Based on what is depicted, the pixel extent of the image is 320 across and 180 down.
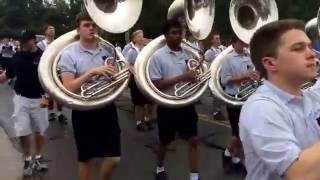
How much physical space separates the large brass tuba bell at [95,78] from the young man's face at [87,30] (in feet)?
0.27

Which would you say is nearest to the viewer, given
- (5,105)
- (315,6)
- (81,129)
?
(81,129)

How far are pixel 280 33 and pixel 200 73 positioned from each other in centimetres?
380

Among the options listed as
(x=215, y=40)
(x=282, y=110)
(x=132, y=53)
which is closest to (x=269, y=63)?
(x=282, y=110)

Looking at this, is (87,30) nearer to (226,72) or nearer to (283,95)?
(226,72)

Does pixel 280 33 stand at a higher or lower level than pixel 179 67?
higher

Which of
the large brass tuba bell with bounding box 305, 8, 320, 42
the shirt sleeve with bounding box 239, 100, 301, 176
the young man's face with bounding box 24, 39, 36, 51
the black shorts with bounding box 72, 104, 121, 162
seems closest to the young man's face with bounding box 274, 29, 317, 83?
the shirt sleeve with bounding box 239, 100, 301, 176

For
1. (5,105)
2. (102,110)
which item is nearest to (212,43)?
(5,105)

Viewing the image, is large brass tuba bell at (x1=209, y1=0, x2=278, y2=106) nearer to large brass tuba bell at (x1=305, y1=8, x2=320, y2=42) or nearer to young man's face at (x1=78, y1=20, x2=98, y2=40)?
large brass tuba bell at (x1=305, y1=8, x2=320, y2=42)

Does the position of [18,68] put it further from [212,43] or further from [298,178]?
[212,43]

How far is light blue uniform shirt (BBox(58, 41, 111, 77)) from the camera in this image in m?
4.73

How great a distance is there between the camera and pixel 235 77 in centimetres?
621

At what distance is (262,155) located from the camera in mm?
1922

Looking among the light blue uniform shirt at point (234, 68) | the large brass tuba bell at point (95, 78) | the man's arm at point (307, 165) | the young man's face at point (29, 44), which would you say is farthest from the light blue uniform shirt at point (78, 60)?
the man's arm at point (307, 165)

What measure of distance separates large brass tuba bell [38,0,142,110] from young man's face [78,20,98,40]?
81 millimetres
